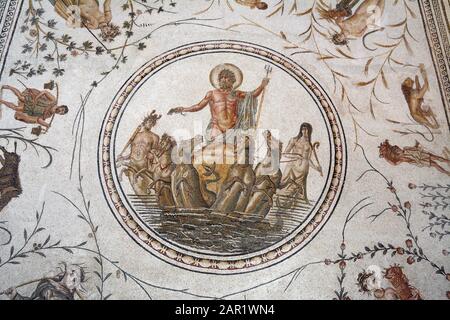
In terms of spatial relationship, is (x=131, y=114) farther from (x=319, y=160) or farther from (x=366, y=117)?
(x=366, y=117)

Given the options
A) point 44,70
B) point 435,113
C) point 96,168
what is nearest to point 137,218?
point 96,168

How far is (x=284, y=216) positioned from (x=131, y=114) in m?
2.73

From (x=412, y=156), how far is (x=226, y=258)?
3145 millimetres

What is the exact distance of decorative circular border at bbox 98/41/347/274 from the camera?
22.7ft

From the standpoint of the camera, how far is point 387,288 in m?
6.79

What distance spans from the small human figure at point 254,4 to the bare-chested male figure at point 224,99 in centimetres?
105

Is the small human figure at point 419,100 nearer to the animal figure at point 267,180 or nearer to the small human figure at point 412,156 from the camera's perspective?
the small human figure at point 412,156

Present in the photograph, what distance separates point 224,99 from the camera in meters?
7.72

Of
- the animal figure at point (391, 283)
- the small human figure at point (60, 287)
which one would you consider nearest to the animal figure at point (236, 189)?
the animal figure at point (391, 283)

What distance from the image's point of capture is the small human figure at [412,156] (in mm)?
7430

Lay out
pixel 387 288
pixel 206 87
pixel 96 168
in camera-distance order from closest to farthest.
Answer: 1. pixel 387 288
2. pixel 96 168
3. pixel 206 87

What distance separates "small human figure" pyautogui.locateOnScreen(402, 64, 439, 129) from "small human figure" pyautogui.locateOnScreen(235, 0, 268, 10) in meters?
2.51

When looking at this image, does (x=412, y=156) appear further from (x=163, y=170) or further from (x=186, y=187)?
(x=163, y=170)

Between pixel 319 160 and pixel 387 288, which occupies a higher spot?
pixel 319 160
